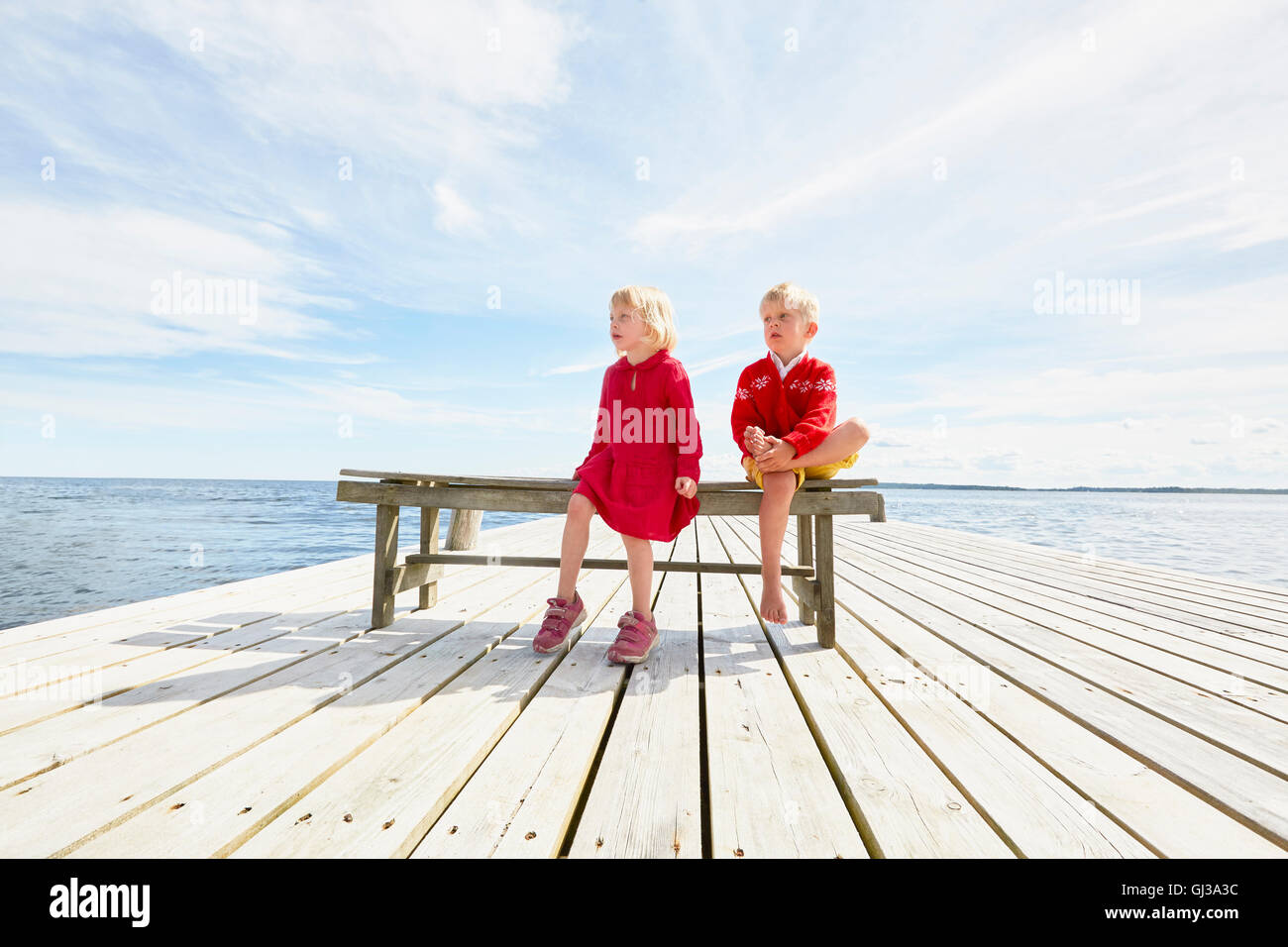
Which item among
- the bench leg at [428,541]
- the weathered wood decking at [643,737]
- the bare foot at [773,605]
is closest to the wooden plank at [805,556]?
the weathered wood decking at [643,737]

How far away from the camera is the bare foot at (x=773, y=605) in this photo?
93.0 inches

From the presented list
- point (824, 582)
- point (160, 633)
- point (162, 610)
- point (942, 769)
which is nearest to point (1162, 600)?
point (824, 582)

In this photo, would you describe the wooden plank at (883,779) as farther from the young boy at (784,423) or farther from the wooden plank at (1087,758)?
the young boy at (784,423)

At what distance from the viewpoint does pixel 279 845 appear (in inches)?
43.6

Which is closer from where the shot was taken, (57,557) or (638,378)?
(638,378)

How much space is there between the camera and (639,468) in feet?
8.08

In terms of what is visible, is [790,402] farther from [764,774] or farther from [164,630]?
[164,630]

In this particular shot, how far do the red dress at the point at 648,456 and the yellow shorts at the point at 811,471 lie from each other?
31 centimetres

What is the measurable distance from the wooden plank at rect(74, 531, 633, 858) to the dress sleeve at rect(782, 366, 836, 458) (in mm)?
1490

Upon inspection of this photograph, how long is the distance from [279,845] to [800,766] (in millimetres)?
1095
